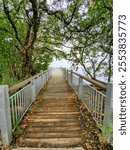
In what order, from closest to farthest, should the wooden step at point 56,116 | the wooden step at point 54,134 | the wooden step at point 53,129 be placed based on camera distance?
the wooden step at point 54,134, the wooden step at point 53,129, the wooden step at point 56,116

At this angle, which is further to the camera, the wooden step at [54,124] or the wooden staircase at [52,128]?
the wooden step at [54,124]

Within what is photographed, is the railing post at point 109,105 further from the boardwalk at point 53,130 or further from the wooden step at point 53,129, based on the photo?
the wooden step at point 53,129

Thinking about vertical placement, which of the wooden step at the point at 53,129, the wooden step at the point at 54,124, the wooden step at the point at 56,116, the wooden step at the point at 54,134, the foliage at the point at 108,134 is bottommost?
the wooden step at the point at 54,134

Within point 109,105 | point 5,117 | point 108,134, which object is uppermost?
point 109,105

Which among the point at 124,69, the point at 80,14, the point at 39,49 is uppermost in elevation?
the point at 80,14

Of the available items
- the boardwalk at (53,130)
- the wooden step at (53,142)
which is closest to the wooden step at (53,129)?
the boardwalk at (53,130)

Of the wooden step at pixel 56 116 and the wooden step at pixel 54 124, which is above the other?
the wooden step at pixel 56 116

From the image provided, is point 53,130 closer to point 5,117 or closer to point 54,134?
point 54,134

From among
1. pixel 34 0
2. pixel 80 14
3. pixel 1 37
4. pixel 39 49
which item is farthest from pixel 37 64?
pixel 34 0

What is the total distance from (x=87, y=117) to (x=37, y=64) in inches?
515

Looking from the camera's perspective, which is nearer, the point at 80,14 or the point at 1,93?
the point at 1,93

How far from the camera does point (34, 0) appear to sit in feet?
18.7

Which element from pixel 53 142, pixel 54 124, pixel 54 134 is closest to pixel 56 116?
pixel 54 124

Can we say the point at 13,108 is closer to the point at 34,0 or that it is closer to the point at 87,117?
the point at 87,117
